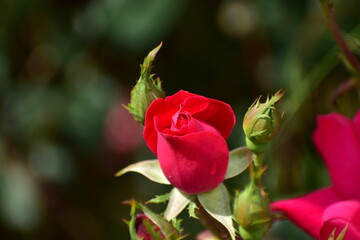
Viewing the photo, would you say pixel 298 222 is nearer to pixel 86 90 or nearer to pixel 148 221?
pixel 148 221

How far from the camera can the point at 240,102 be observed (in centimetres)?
175

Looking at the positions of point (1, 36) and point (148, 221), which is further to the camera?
point (1, 36)

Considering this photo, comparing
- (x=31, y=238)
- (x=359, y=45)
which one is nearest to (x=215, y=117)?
(x=359, y=45)

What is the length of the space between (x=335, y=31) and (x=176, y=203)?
0.86 feet

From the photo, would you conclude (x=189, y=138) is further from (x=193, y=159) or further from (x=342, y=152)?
(x=342, y=152)

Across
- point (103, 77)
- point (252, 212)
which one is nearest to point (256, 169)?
point (252, 212)

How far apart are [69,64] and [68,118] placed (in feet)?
0.40

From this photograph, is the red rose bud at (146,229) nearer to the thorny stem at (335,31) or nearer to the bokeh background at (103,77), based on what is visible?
the thorny stem at (335,31)

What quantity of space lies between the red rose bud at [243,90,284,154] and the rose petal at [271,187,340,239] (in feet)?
0.49

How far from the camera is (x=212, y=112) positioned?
832mm

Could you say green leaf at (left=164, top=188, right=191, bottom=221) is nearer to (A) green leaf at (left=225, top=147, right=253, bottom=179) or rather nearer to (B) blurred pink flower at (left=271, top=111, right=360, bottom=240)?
(A) green leaf at (left=225, top=147, right=253, bottom=179)

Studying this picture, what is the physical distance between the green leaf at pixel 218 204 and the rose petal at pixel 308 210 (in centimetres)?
13

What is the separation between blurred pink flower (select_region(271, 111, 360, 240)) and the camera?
954 millimetres

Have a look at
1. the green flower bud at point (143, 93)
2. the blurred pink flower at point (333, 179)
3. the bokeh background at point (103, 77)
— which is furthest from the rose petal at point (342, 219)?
the bokeh background at point (103, 77)
